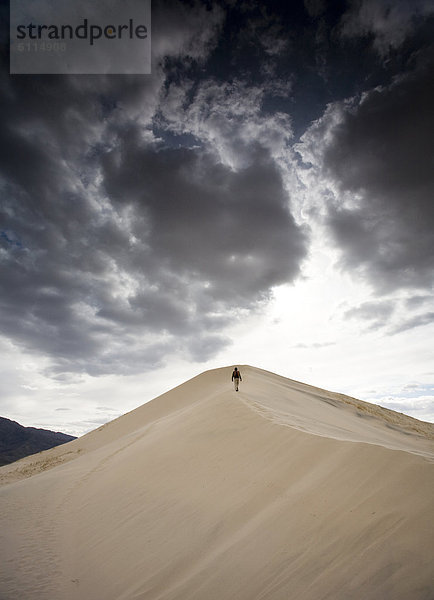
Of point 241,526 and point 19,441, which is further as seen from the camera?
point 19,441

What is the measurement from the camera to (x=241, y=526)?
5.50m

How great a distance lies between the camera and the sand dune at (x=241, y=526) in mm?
3834

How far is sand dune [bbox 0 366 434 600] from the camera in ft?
12.6

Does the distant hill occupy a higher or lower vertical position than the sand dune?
lower

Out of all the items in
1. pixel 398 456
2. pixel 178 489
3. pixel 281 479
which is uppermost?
pixel 398 456

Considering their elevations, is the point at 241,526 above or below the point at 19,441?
above

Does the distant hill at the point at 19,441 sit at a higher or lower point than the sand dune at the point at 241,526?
lower

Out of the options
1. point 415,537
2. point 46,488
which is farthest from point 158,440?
point 415,537

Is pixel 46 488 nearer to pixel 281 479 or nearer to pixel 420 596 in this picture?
pixel 281 479

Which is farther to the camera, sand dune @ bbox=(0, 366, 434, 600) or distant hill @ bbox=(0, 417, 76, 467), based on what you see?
distant hill @ bbox=(0, 417, 76, 467)

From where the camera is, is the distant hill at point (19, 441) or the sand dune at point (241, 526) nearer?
the sand dune at point (241, 526)

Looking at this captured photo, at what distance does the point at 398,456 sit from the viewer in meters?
5.31

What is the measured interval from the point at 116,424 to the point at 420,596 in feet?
85.7

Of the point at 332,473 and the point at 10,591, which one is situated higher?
the point at 332,473
